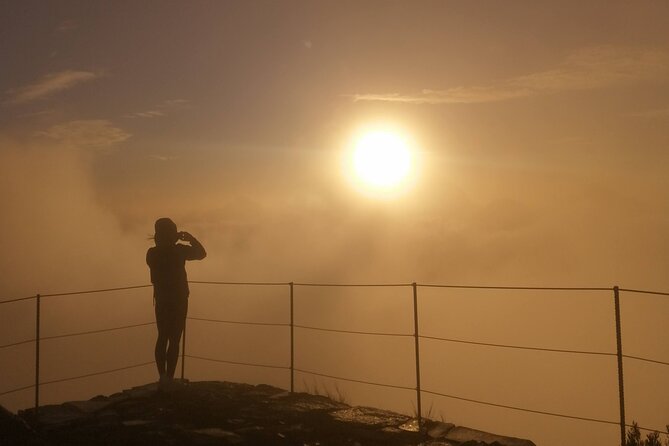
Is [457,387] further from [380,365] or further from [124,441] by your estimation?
[124,441]

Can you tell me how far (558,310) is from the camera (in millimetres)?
196500

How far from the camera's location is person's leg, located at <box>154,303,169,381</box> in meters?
8.46

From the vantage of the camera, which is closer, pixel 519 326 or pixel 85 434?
pixel 85 434

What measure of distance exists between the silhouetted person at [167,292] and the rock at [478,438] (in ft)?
10.7

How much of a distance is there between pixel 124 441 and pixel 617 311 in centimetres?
434

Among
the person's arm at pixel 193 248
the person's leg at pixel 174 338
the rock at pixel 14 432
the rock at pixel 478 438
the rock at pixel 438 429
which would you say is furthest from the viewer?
the person's arm at pixel 193 248

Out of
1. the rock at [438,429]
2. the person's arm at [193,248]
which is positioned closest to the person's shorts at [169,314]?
the person's arm at [193,248]

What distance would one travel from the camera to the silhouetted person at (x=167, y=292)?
333 inches

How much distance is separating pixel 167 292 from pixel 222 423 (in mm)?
1871

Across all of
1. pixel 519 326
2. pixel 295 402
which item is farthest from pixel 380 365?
pixel 295 402

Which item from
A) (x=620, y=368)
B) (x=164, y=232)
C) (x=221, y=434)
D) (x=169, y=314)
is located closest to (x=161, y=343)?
(x=169, y=314)

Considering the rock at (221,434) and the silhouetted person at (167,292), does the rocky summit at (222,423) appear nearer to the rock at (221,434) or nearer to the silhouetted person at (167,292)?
the rock at (221,434)

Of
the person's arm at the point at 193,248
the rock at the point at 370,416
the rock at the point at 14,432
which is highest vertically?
the person's arm at the point at 193,248

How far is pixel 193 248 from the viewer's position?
871cm
